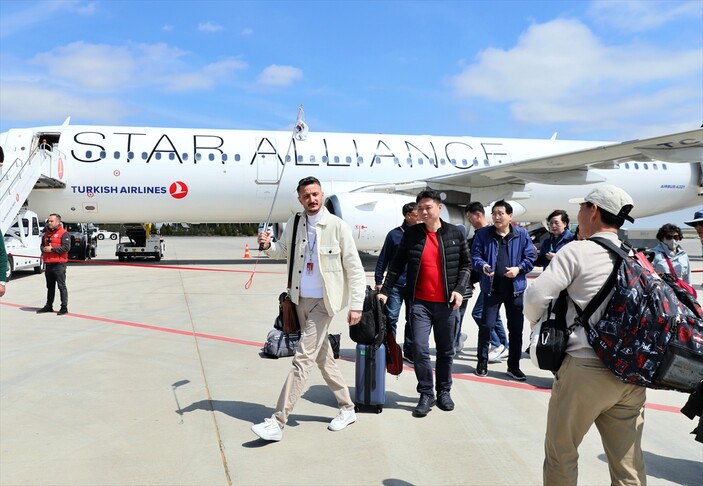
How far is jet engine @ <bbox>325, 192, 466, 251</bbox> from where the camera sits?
1263 cm

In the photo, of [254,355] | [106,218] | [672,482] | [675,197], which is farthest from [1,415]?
[675,197]

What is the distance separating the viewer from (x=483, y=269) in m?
5.23

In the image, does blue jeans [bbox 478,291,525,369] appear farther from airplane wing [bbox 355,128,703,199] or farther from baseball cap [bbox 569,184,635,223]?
airplane wing [bbox 355,128,703,199]

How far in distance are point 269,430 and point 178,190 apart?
11.6 metres

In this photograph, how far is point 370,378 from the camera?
421 cm

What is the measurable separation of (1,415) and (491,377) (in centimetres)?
410

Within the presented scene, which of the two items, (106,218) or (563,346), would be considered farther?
(106,218)

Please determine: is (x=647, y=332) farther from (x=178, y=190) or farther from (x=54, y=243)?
(x=178, y=190)

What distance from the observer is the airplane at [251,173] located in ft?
41.8

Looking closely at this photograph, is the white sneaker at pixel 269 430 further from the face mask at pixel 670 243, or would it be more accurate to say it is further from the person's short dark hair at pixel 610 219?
the face mask at pixel 670 243

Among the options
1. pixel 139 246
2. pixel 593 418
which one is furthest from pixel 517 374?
pixel 139 246

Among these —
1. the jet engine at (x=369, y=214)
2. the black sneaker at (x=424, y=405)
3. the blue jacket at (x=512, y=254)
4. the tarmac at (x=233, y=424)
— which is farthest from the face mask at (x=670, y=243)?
the jet engine at (x=369, y=214)

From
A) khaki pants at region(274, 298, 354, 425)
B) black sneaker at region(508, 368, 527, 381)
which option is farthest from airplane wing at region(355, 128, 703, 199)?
Result: khaki pants at region(274, 298, 354, 425)

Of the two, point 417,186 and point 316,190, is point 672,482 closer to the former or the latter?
point 316,190
